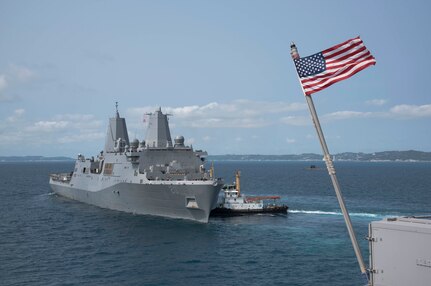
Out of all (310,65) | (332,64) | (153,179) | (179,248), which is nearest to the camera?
(332,64)

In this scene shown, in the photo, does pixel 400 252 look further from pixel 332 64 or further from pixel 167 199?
pixel 167 199

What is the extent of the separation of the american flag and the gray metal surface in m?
3.90

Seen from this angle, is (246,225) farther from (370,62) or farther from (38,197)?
(38,197)

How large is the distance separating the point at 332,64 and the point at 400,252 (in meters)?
4.91

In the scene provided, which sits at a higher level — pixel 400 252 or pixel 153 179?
pixel 153 179

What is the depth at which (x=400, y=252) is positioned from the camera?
10570 mm

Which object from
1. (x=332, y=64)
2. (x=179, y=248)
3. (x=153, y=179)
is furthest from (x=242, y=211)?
(x=332, y=64)

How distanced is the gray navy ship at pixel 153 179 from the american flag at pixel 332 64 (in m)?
32.2

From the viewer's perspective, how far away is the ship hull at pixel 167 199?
4303 cm

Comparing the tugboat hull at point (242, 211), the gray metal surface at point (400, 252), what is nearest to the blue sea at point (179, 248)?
the tugboat hull at point (242, 211)

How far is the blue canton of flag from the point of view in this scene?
10.9 meters

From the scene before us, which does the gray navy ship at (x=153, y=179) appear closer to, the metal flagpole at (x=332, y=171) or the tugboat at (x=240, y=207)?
the tugboat at (x=240, y=207)

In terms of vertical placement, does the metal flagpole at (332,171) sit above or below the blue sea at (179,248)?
above

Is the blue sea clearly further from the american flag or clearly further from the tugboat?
the american flag
